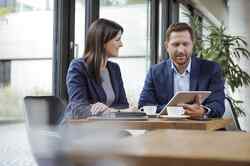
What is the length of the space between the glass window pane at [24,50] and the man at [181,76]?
0.85 meters

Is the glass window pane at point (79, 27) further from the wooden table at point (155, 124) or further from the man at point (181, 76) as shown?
the wooden table at point (155, 124)

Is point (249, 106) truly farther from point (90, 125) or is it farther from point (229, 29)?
point (90, 125)

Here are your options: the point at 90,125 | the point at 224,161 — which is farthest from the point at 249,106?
the point at 224,161

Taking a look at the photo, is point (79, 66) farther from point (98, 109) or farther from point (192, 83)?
point (192, 83)

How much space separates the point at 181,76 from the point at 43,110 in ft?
4.05

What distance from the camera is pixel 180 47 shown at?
2.84 m

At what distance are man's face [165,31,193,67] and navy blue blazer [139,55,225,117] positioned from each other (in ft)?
0.18

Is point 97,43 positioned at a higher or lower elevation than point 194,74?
higher

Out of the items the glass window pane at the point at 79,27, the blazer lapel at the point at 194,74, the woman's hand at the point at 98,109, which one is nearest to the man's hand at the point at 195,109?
the blazer lapel at the point at 194,74

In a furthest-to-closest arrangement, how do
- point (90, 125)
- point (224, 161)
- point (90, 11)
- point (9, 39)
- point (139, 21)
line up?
point (139, 21) < point (90, 11) < point (9, 39) < point (90, 125) < point (224, 161)

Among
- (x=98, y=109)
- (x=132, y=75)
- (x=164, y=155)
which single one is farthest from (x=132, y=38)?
(x=164, y=155)

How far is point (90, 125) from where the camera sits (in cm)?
191

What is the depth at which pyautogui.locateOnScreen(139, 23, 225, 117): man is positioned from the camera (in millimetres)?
2762

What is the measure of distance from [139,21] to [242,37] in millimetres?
1600
